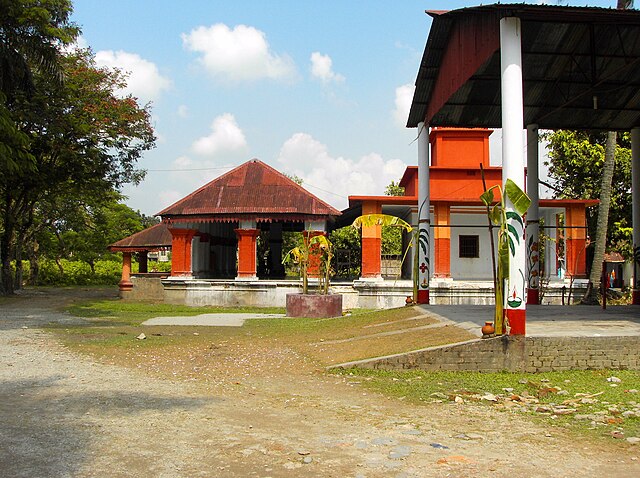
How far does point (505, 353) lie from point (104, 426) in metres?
5.51

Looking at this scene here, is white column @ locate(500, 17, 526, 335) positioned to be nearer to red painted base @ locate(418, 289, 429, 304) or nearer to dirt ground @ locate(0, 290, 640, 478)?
dirt ground @ locate(0, 290, 640, 478)

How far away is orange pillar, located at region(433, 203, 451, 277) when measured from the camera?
23.0 meters

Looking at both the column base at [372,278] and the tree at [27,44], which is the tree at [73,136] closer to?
the tree at [27,44]

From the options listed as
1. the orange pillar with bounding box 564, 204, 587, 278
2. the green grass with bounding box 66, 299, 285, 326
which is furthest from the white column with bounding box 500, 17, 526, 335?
the orange pillar with bounding box 564, 204, 587, 278

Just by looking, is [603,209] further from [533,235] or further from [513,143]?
[513,143]

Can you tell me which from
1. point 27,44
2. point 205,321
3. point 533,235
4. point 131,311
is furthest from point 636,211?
point 27,44

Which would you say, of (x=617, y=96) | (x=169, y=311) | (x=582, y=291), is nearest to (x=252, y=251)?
(x=169, y=311)

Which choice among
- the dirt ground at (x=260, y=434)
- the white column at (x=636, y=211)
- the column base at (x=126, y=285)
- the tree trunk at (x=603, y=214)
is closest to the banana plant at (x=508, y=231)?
the dirt ground at (x=260, y=434)

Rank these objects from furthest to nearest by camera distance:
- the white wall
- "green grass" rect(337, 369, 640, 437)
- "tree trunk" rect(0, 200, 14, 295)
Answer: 1. "tree trunk" rect(0, 200, 14, 295)
2. the white wall
3. "green grass" rect(337, 369, 640, 437)

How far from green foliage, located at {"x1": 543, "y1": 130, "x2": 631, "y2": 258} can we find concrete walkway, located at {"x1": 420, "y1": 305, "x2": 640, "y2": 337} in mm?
12998

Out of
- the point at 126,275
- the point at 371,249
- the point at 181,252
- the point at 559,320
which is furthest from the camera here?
the point at 126,275

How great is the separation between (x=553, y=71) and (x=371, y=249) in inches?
441

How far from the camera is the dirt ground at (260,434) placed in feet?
15.7

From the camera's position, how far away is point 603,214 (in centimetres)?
1950
